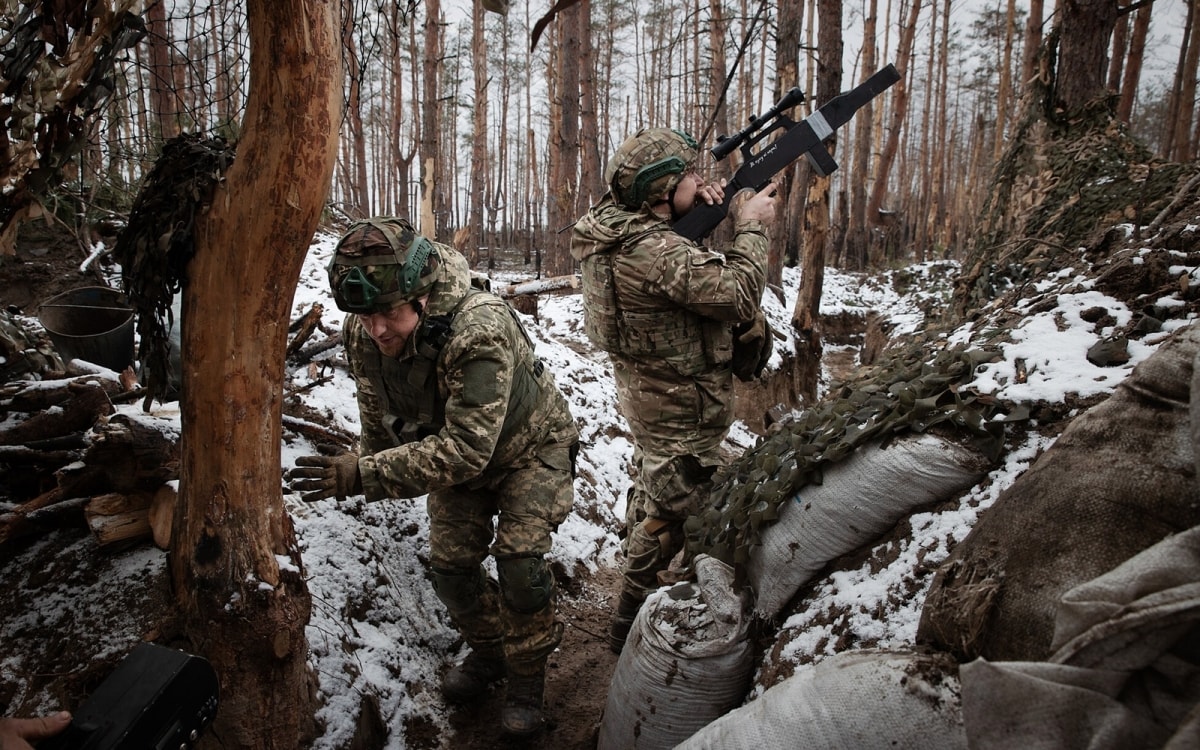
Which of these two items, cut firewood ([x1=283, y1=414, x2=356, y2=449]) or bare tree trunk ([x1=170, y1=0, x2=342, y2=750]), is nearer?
bare tree trunk ([x1=170, y1=0, x2=342, y2=750])

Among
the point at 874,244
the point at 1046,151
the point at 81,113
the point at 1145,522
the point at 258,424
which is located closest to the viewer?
the point at 1145,522

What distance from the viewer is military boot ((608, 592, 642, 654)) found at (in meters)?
3.12

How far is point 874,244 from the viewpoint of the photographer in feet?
73.6

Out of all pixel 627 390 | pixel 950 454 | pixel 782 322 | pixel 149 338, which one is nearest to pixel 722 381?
pixel 627 390

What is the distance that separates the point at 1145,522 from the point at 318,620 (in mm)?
2607

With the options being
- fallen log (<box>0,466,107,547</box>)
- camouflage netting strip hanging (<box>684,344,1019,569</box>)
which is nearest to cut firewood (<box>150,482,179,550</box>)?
fallen log (<box>0,466,107,547</box>)

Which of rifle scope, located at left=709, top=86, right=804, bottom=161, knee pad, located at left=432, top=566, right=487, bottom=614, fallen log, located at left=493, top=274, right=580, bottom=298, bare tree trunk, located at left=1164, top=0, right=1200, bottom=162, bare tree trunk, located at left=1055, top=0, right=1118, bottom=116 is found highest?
bare tree trunk, located at left=1164, top=0, right=1200, bottom=162

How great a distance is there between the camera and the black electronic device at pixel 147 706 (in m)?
1.44

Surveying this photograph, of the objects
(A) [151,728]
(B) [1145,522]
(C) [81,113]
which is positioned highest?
(C) [81,113]

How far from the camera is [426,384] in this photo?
2428mm

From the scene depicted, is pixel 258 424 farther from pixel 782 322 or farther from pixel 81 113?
pixel 782 322

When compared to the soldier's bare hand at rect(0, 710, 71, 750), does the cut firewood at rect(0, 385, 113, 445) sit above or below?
above

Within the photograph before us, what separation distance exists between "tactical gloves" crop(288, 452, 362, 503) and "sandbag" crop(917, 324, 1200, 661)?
168cm

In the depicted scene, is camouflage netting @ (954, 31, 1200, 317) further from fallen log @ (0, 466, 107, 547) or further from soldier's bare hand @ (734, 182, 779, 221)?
fallen log @ (0, 466, 107, 547)
